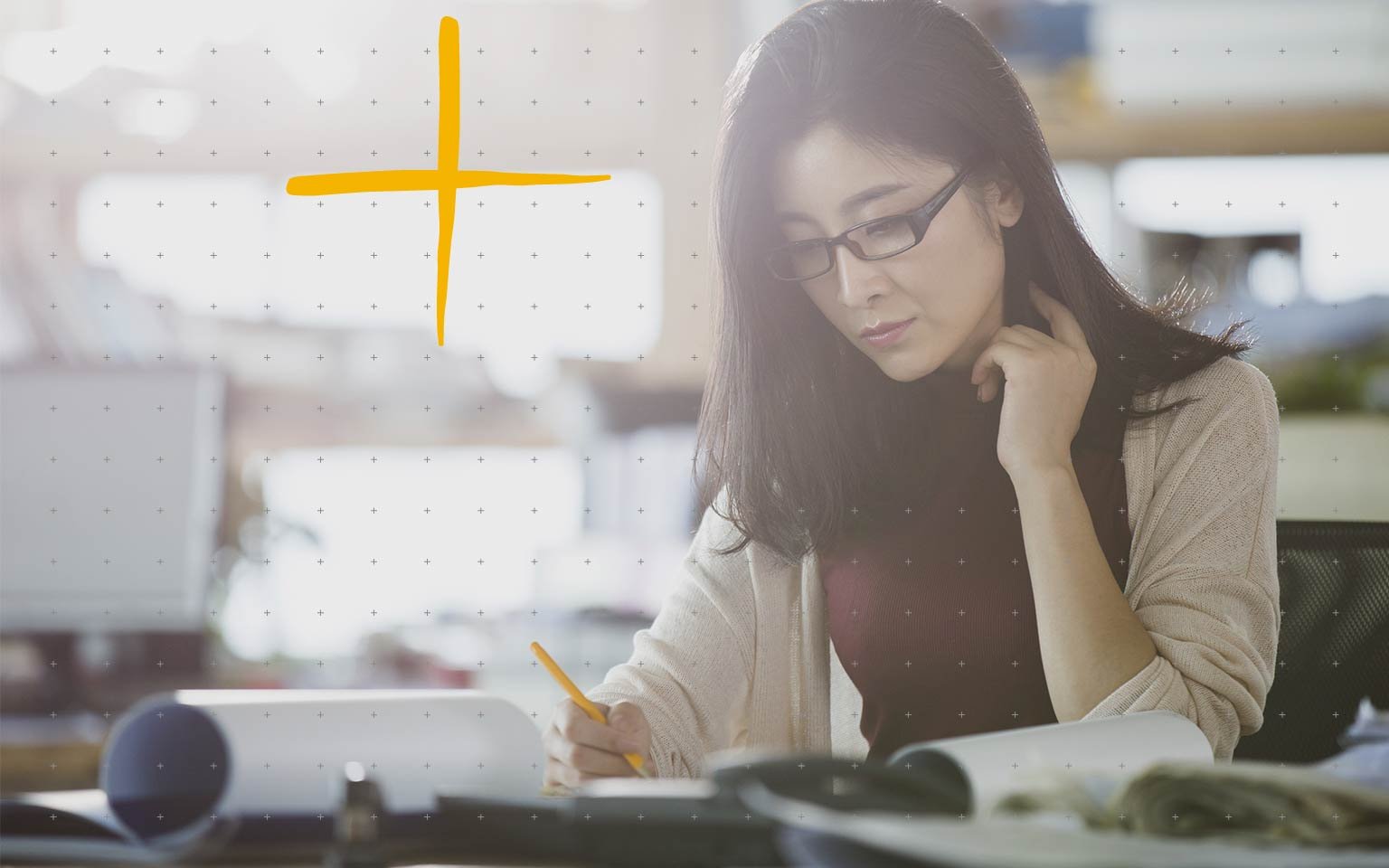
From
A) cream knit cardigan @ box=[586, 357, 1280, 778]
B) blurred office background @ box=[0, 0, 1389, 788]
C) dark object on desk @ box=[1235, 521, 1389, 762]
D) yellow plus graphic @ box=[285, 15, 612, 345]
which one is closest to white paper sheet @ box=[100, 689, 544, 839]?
cream knit cardigan @ box=[586, 357, 1280, 778]

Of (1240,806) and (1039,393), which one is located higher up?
(1039,393)

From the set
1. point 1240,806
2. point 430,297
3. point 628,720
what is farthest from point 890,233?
point 430,297

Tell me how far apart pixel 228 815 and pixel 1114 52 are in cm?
152

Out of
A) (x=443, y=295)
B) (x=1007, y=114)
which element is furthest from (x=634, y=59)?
(x=1007, y=114)

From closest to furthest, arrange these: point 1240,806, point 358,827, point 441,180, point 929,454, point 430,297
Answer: point 1240,806 → point 358,827 → point 929,454 → point 441,180 → point 430,297

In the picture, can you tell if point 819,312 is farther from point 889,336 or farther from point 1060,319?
point 1060,319

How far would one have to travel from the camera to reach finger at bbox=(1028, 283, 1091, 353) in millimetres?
858

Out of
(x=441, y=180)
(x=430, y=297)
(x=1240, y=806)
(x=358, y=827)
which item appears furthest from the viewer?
(x=430, y=297)

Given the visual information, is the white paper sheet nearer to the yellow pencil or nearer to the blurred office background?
the yellow pencil

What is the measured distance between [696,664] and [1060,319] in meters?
0.38

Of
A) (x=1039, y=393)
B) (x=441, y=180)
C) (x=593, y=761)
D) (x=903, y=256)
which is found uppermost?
(x=441, y=180)

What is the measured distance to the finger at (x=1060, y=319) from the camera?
0.86 m

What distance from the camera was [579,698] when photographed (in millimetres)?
761

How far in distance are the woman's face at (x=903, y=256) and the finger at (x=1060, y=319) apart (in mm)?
27
